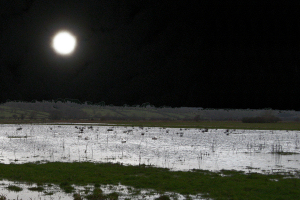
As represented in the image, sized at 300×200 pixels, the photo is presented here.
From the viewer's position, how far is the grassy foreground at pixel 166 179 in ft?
68.6

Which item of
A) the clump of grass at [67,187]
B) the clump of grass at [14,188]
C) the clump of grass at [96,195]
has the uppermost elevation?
the clump of grass at [96,195]

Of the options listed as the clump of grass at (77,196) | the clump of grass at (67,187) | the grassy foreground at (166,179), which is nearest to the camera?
the clump of grass at (77,196)

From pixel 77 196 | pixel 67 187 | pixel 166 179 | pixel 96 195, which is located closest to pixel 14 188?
pixel 67 187

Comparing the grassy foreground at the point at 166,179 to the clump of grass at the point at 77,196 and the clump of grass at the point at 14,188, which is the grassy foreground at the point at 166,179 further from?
the clump of grass at the point at 77,196

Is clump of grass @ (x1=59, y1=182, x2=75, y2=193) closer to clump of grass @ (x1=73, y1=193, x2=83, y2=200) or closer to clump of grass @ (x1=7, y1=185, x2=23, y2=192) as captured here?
clump of grass @ (x1=73, y1=193, x2=83, y2=200)

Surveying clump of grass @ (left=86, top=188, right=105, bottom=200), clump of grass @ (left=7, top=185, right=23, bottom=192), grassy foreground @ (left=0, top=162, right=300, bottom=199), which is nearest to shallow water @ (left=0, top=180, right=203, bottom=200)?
clump of grass @ (left=7, top=185, right=23, bottom=192)

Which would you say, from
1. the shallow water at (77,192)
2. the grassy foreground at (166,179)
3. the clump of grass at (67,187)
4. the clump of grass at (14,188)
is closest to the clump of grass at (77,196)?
the shallow water at (77,192)

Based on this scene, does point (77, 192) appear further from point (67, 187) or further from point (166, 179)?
point (166, 179)

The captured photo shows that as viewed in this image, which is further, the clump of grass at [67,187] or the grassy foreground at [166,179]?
the clump of grass at [67,187]

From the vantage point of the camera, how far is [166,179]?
24.7 meters

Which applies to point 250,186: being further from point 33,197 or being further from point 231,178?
point 33,197

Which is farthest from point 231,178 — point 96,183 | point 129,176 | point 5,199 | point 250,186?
point 5,199

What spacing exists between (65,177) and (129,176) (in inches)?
199

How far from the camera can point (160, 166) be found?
31375 millimetres
